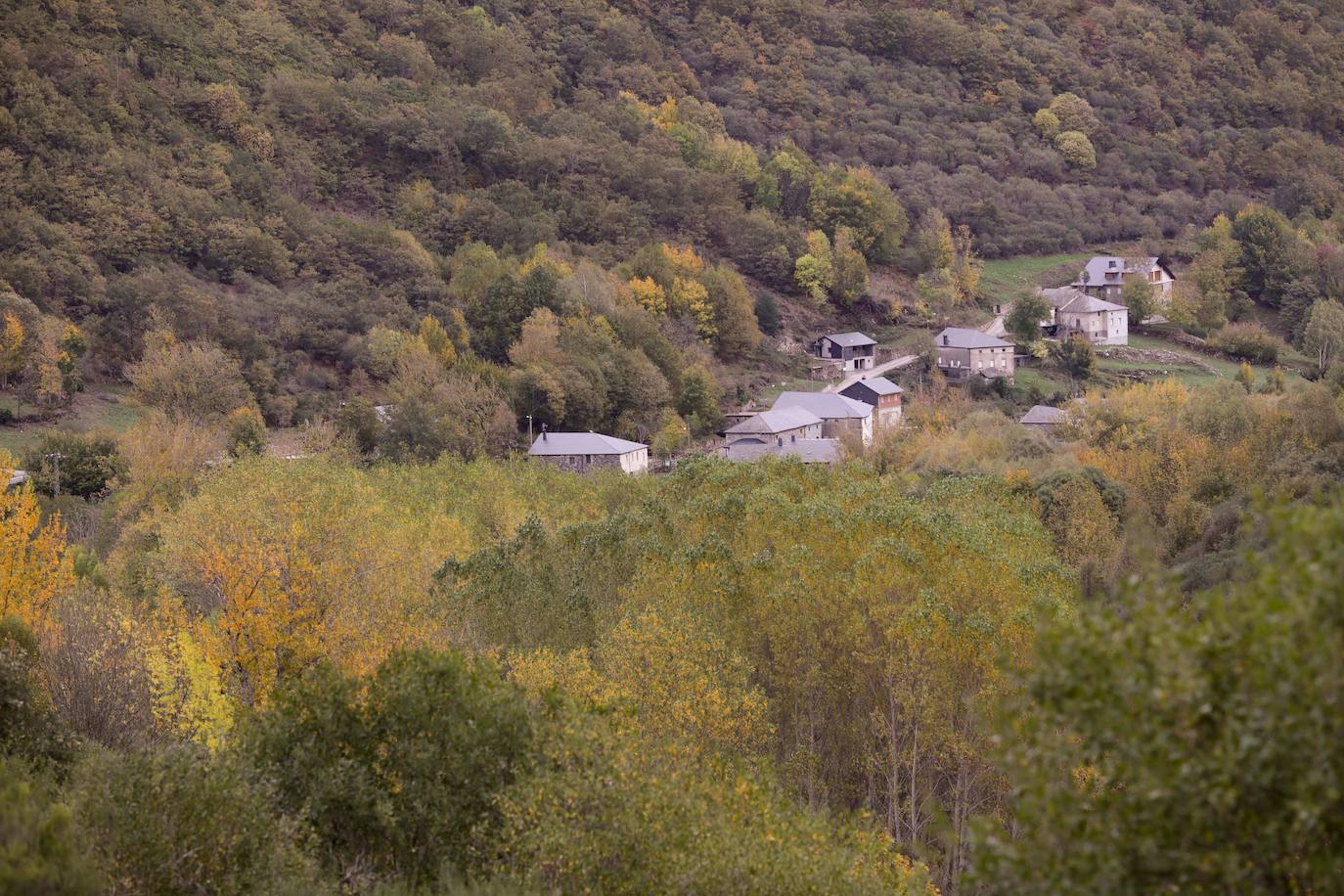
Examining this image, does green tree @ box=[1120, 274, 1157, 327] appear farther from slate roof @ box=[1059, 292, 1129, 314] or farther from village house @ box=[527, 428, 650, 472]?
village house @ box=[527, 428, 650, 472]

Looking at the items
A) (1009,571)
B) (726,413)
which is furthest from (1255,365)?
(1009,571)

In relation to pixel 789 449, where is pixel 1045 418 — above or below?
above

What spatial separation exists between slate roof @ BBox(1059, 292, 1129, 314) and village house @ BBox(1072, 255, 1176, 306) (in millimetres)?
6931

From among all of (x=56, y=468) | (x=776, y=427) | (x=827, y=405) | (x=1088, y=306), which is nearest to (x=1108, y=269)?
(x=1088, y=306)

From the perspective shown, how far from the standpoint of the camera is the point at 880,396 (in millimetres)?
91875

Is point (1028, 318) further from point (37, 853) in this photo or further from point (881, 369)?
point (37, 853)

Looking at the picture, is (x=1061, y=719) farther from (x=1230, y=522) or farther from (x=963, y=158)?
(x=963, y=158)

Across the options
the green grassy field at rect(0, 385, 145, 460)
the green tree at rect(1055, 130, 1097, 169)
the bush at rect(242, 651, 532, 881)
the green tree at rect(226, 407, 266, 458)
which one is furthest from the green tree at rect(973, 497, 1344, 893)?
the green tree at rect(1055, 130, 1097, 169)

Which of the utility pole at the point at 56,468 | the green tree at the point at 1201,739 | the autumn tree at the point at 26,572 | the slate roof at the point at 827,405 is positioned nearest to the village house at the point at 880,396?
the slate roof at the point at 827,405

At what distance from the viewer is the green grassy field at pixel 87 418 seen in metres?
61.7

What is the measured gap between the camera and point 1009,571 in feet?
92.4

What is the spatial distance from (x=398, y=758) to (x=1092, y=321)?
336 feet

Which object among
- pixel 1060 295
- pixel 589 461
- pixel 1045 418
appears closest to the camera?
pixel 589 461

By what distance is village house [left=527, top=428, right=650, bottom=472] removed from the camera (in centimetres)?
7125
